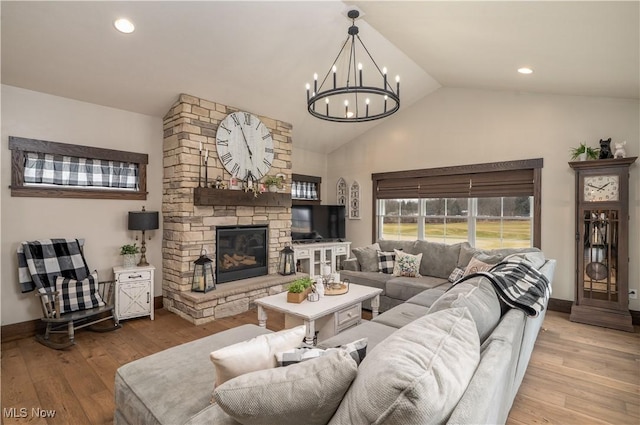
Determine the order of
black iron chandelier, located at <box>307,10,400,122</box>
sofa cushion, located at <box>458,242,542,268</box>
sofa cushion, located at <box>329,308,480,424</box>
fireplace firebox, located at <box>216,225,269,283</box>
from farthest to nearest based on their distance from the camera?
fireplace firebox, located at <box>216,225,269,283</box> → sofa cushion, located at <box>458,242,542,268</box> → black iron chandelier, located at <box>307,10,400,122</box> → sofa cushion, located at <box>329,308,480,424</box>

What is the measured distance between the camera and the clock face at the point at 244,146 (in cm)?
451

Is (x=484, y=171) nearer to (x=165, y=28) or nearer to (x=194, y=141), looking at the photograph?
(x=194, y=141)

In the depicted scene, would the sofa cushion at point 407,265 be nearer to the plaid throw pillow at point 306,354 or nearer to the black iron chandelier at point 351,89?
the black iron chandelier at point 351,89

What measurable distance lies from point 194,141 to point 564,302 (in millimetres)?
5338

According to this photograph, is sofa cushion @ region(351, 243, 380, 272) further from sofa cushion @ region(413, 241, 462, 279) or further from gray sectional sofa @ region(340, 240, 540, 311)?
sofa cushion @ region(413, 241, 462, 279)

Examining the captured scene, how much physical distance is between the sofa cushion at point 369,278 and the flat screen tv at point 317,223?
159 centimetres

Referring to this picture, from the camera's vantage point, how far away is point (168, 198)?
14.3 feet

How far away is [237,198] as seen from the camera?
446cm

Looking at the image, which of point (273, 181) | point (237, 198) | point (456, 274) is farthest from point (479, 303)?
point (273, 181)

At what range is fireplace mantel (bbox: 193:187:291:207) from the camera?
4.12 metres

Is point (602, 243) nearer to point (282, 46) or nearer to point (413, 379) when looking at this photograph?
point (413, 379)

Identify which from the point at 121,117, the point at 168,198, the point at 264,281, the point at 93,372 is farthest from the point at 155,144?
the point at 93,372

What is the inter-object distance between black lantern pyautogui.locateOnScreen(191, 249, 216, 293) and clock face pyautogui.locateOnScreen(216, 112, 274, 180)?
1.30 m

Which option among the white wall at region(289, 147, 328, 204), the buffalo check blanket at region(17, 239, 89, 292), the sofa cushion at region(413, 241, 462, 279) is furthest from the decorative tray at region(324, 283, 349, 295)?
the white wall at region(289, 147, 328, 204)
